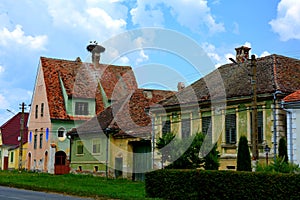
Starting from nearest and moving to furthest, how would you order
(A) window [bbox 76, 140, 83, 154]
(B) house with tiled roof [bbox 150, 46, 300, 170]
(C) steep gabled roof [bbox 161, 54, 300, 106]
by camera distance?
(B) house with tiled roof [bbox 150, 46, 300, 170] → (C) steep gabled roof [bbox 161, 54, 300, 106] → (A) window [bbox 76, 140, 83, 154]

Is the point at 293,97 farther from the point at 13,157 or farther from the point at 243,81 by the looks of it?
the point at 13,157

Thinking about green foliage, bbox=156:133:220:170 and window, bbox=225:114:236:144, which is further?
window, bbox=225:114:236:144

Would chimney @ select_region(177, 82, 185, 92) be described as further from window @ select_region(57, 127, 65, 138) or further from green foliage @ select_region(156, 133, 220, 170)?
green foliage @ select_region(156, 133, 220, 170)

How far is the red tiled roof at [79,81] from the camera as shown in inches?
2159

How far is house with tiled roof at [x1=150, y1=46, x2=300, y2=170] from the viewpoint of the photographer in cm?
2872

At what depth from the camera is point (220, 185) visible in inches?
821

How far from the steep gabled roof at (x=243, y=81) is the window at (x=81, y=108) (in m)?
21.7

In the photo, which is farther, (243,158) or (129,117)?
(129,117)

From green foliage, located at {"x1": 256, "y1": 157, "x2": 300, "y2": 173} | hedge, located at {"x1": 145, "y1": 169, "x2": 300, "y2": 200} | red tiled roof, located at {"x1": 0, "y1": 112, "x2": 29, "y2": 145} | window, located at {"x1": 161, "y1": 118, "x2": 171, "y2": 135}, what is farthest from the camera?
red tiled roof, located at {"x1": 0, "y1": 112, "x2": 29, "y2": 145}

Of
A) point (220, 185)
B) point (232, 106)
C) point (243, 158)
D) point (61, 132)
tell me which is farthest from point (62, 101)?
point (220, 185)

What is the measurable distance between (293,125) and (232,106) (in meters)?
4.38

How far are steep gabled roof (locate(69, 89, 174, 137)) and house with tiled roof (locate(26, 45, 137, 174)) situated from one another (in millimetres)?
7880

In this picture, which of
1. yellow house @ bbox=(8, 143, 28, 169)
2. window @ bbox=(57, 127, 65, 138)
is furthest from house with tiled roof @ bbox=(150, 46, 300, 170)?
yellow house @ bbox=(8, 143, 28, 169)

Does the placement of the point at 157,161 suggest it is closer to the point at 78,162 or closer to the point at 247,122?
the point at 247,122
